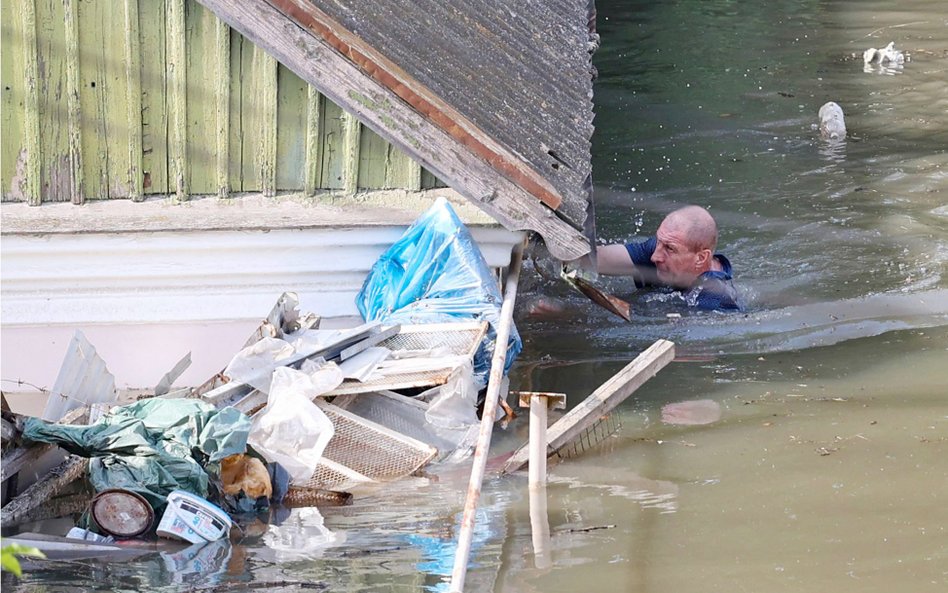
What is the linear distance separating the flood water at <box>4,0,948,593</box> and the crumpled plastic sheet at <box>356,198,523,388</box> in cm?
71

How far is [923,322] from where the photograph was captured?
26.8 ft

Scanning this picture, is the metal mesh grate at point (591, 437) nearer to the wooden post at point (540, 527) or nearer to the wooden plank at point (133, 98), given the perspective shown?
the wooden post at point (540, 527)

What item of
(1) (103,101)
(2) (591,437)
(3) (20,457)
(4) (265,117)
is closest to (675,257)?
(2) (591,437)

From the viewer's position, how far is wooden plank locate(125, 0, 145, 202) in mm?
6801

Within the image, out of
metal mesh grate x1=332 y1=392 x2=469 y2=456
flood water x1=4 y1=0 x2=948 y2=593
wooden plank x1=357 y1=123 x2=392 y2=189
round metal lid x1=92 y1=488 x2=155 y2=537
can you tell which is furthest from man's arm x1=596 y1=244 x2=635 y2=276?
round metal lid x1=92 y1=488 x2=155 y2=537

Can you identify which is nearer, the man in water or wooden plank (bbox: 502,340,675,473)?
wooden plank (bbox: 502,340,675,473)

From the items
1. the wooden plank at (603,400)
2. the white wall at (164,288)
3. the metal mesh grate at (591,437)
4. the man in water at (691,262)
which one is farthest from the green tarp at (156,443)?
the man in water at (691,262)

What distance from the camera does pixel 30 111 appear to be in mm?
6820

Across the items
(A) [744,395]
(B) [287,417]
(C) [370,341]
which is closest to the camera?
(B) [287,417]

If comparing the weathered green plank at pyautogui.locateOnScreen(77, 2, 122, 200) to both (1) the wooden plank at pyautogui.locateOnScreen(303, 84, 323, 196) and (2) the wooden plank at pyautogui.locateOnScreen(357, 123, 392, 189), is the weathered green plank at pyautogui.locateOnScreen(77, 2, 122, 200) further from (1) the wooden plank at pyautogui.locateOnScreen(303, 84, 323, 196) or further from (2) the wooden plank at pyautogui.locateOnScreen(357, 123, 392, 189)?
(2) the wooden plank at pyautogui.locateOnScreen(357, 123, 392, 189)

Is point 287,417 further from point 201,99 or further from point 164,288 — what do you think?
point 201,99

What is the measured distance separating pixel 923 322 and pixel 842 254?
178cm

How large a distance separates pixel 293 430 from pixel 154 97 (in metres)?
2.18

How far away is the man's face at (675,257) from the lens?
9.04m
